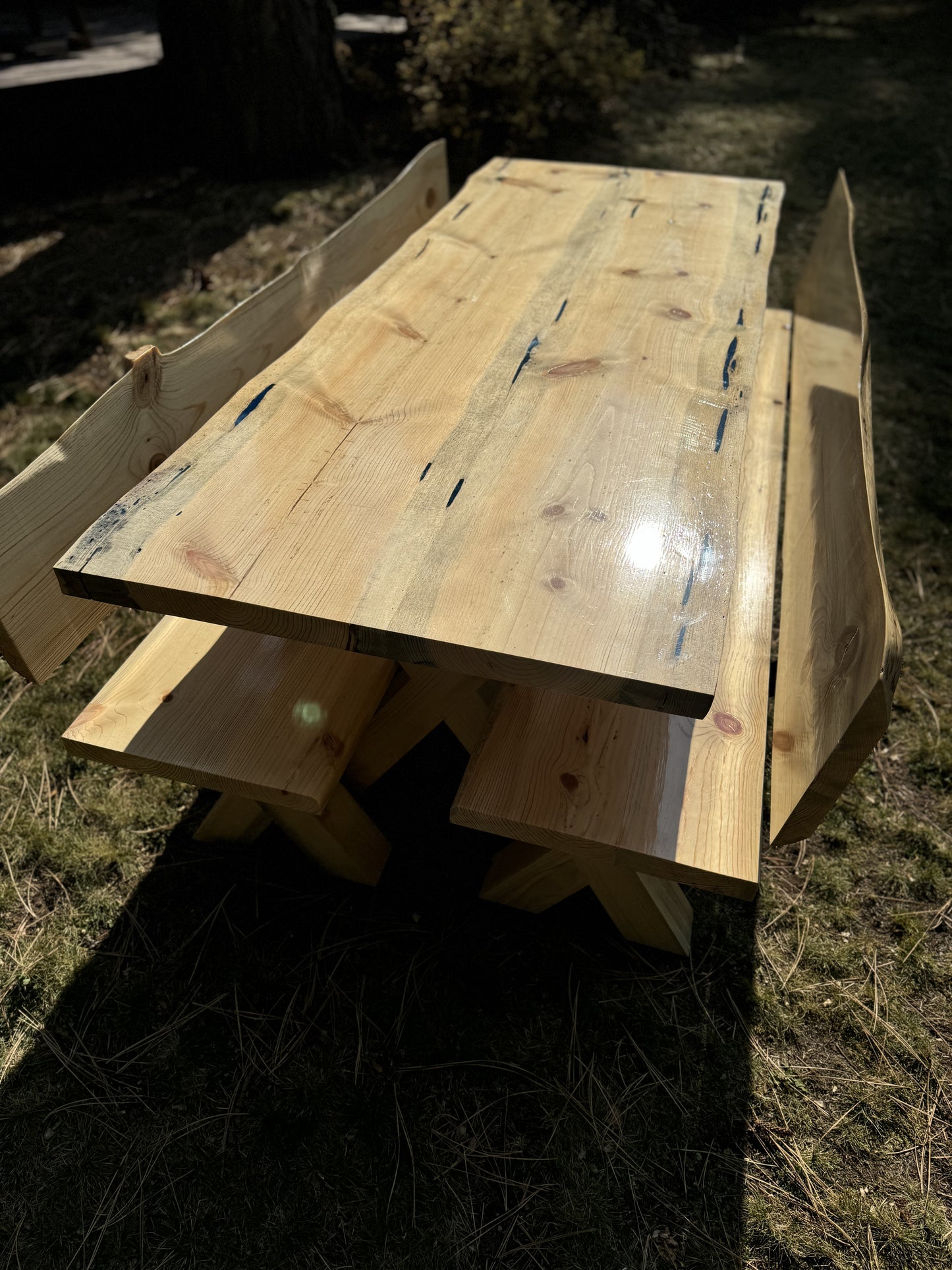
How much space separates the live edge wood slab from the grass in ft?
2.95

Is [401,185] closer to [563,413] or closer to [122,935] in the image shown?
[563,413]

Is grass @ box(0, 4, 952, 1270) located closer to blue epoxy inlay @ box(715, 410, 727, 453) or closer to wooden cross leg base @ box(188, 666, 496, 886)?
wooden cross leg base @ box(188, 666, 496, 886)

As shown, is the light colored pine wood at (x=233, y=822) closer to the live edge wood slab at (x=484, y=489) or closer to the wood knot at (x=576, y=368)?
the live edge wood slab at (x=484, y=489)

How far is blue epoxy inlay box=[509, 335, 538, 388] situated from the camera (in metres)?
1.66

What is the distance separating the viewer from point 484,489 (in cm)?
138

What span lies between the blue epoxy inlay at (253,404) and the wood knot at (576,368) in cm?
55

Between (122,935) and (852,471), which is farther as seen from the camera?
(122,935)

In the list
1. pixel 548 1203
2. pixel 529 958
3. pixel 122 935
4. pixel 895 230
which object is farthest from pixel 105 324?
pixel 895 230

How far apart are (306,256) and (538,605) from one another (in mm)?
1363

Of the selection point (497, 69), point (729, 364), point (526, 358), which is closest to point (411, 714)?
point (526, 358)

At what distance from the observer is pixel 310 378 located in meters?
1.62

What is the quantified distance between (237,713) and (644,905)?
886 millimetres

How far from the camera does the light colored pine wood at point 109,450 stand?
1.31 metres

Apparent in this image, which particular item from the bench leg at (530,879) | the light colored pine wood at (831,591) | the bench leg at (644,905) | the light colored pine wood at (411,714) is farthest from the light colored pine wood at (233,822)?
the light colored pine wood at (831,591)
